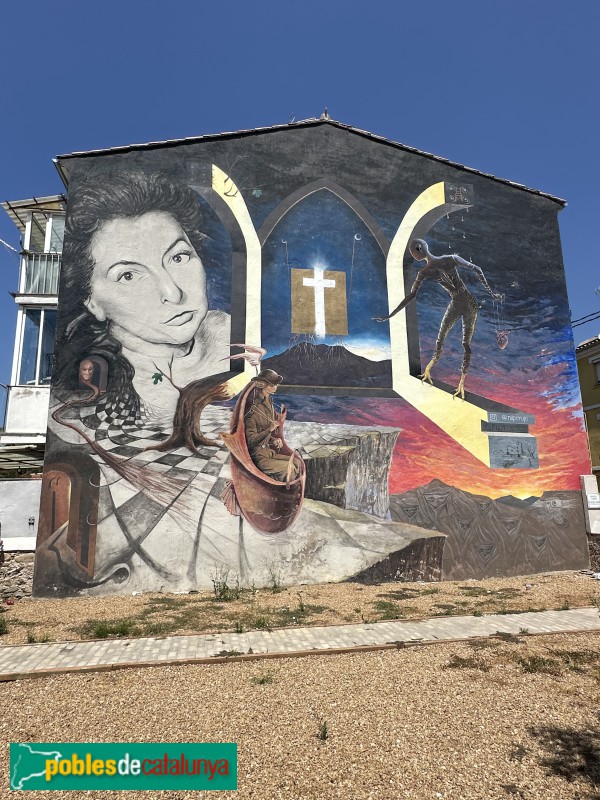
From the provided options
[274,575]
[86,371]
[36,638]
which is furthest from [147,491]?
[36,638]

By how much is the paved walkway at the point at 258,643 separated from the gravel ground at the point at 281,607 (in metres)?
0.52

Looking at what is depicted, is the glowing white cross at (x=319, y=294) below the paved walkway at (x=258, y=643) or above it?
above

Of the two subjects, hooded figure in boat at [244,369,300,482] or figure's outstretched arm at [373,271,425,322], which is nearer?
hooded figure in boat at [244,369,300,482]

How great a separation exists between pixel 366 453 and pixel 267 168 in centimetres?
920

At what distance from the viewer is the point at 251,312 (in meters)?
15.2

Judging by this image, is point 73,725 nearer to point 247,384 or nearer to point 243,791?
point 243,791

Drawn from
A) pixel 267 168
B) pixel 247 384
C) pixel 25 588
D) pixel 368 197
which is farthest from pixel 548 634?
pixel 267 168

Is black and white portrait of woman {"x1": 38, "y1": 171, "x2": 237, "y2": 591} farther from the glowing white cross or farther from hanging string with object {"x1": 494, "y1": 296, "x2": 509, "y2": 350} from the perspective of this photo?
hanging string with object {"x1": 494, "y1": 296, "x2": 509, "y2": 350}

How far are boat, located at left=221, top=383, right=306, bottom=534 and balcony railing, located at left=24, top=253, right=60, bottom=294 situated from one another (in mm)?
6676

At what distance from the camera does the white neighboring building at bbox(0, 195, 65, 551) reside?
1353 centimetres

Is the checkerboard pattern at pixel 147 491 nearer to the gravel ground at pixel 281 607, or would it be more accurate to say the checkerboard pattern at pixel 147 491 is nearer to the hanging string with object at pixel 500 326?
the gravel ground at pixel 281 607

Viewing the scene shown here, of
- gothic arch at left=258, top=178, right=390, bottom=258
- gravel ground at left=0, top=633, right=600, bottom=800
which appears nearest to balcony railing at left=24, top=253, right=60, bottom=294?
gothic arch at left=258, top=178, right=390, bottom=258

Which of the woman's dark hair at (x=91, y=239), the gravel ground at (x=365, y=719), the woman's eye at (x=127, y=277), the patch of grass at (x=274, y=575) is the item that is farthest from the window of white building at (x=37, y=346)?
the gravel ground at (x=365, y=719)

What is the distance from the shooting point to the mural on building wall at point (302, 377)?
44.9ft
